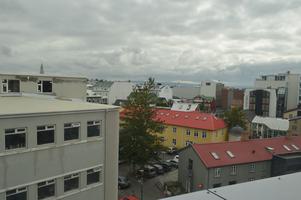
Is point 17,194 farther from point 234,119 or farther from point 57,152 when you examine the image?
point 234,119

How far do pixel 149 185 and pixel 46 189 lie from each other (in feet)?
61.7

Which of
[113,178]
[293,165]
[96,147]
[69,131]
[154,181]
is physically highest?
[69,131]

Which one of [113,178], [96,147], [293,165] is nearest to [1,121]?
[96,147]

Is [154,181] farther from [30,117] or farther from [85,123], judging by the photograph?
[30,117]

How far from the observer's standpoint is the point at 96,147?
1766cm

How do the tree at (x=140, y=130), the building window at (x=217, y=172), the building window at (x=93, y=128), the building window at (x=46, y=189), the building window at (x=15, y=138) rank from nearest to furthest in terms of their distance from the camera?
the building window at (x=15, y=138)
the building window at (x=46, y=189)
the building window at (x=93, y=128)
the building window at (x=217, y=172)
the tree at (x=140, y=130)

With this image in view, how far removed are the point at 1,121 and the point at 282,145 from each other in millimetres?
31244

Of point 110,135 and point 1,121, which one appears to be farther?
point 110,135

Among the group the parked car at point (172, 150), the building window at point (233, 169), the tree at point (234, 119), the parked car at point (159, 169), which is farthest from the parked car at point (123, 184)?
the tree at point (234, 119)

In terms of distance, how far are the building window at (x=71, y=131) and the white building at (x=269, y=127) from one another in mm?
49048

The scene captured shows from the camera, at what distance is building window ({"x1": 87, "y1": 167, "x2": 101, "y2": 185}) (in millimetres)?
17500

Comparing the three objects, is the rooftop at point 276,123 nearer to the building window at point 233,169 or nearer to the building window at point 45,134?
the building window at point 233,169

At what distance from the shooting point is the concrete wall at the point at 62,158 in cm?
1418

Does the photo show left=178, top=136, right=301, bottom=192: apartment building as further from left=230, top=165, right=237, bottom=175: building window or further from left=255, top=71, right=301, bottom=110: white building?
left=255, top=71, right=301, bottom=110: white building
